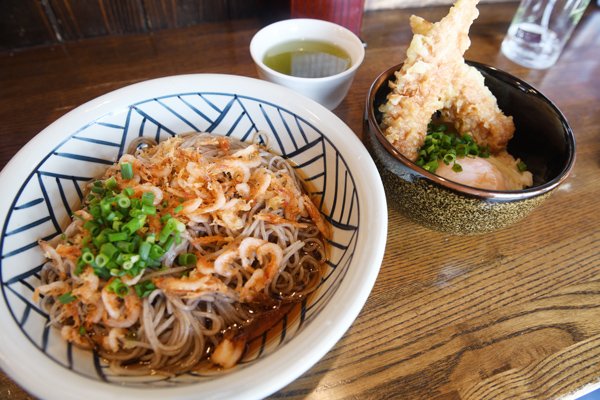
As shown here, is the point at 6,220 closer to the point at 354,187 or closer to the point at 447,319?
the point at 354,187

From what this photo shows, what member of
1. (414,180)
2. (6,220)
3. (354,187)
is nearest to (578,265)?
(414,180)

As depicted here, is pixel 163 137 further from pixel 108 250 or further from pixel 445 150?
pixel 445 150

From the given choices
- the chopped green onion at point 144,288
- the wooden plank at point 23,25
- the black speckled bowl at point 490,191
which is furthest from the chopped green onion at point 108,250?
the wooden plank at point 23,25

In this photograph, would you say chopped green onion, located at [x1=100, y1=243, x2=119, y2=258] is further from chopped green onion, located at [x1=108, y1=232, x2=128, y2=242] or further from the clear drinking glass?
the clear drinking glass

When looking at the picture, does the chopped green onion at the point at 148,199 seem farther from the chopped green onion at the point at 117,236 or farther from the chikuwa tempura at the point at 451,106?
the chikuwa tempura at the point at 451,106

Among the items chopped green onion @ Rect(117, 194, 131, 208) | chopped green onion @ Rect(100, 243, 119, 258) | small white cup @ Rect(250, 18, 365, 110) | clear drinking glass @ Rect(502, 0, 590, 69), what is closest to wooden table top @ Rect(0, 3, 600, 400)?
small white cup @ Rect(250, 18, 365, 110)

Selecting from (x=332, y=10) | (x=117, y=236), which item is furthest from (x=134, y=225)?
(x=332, y=10)

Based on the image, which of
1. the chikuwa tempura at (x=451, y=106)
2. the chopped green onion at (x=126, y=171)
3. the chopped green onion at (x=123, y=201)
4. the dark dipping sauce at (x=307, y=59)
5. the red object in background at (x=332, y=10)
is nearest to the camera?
the chopped green onion at (x=123, y=201)

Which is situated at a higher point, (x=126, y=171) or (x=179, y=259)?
(x=126, y=171)
